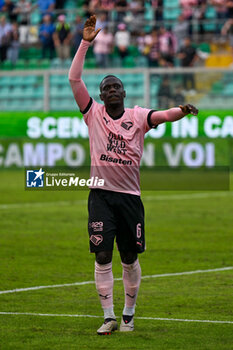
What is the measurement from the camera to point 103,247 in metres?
7.34

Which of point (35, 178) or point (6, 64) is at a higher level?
point (6, 64)

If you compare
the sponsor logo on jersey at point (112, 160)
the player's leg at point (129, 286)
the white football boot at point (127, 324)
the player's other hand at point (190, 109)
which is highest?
the player's other hand at point (190, 109)

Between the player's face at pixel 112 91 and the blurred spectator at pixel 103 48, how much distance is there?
22.3 m

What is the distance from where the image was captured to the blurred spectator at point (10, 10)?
3325 centimetres

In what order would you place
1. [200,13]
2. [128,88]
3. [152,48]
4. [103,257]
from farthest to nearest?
[152,48], [200,13], [128,88], [103,257]

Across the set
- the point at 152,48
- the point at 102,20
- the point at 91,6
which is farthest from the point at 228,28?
the point at 91,6

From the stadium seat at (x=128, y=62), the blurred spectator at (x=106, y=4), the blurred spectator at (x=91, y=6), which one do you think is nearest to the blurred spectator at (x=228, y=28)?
the stadium seat at (x=128, y=62)

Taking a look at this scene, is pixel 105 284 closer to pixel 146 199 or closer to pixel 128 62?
pixel 146 199

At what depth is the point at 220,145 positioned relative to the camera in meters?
26.0

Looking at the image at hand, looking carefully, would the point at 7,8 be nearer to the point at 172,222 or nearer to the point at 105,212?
the point at 172,222

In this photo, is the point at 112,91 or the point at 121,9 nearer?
the point at 112,91

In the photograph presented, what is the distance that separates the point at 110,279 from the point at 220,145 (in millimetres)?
18946

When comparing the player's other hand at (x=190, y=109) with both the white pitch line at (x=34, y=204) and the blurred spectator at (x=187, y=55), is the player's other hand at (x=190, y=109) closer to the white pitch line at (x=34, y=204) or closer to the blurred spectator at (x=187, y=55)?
the white pitch line at (x=34, y=204)

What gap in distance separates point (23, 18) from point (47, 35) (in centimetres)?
201
